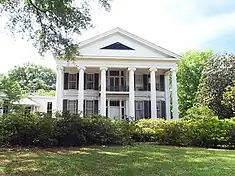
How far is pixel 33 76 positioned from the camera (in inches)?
2613

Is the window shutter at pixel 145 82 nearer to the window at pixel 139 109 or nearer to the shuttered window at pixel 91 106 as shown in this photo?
the window at pixel 139 109

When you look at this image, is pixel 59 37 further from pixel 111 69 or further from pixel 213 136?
pixel 111 69

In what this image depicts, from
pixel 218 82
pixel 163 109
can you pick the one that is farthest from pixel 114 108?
pixel 218 82

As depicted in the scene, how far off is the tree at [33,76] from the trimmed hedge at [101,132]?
164ft

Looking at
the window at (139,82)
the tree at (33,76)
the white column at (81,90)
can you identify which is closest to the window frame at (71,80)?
the white column at (81,90)

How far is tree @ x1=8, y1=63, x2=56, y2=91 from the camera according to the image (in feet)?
209

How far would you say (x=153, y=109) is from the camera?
27188 mm

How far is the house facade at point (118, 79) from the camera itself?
2728 cm

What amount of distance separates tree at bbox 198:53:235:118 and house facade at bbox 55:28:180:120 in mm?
9179

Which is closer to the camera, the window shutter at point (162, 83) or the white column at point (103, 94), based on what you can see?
the white column at point (103, 94)

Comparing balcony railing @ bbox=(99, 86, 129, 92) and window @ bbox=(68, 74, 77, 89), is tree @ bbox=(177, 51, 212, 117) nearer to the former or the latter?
balcony railing @ bbox=(99, 86, 129, 92)

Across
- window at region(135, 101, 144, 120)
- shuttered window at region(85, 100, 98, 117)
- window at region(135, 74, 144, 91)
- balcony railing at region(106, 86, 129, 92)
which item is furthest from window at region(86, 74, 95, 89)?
window at region(135, 101, 144, 120)

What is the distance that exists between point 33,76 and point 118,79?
41804mm

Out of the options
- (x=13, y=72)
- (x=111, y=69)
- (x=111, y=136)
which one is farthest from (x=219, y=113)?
(x=13, y=72)
